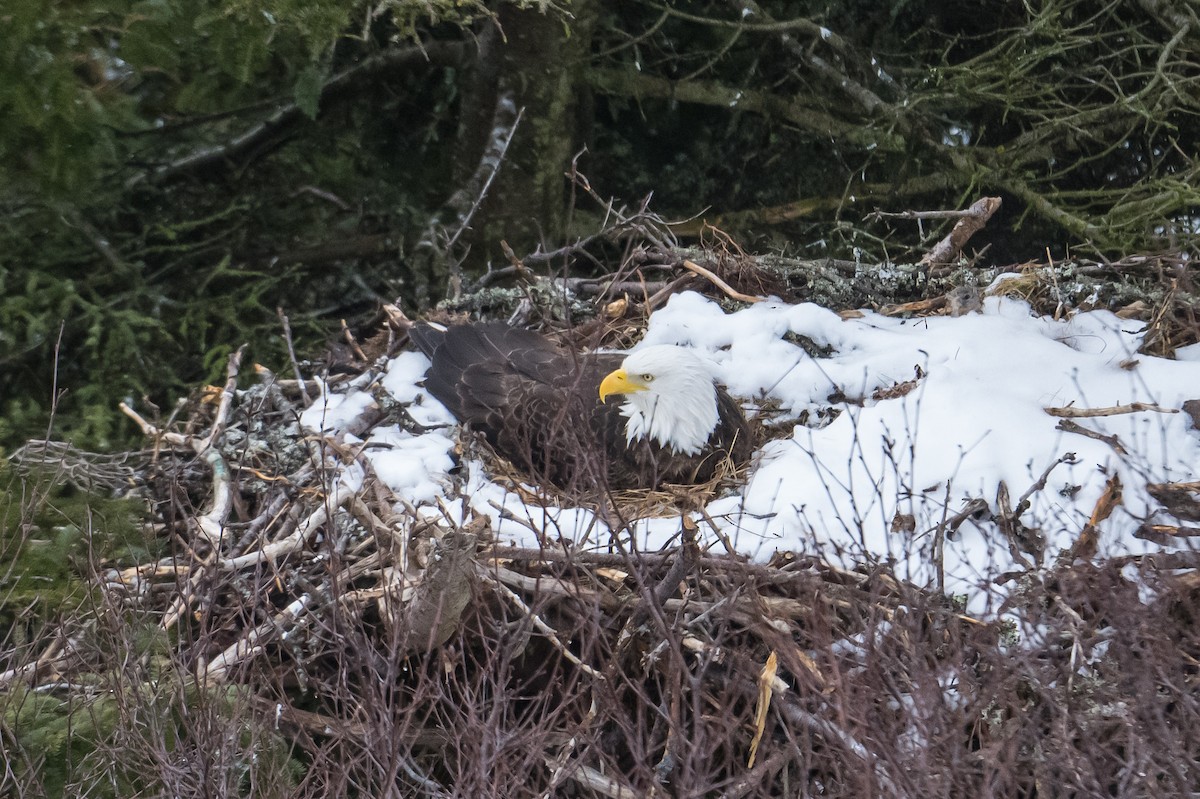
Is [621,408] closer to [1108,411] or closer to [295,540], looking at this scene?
Answer: [295,540]

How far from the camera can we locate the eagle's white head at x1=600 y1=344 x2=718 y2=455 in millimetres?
4805

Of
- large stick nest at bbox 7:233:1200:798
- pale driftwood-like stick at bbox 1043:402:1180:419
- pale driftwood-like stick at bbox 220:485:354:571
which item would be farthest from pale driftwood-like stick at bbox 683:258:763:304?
pale driftwood-like stick at bbox 220:485:354:571

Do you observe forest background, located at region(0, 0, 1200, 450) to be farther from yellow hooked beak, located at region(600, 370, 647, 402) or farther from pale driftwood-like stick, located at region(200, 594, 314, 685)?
pale driftwood-like stick, located at region(200, 594, 314, 685)

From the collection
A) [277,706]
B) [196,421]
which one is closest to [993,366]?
[277,706]

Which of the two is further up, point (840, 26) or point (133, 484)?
point (840, 26)

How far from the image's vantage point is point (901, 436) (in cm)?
445

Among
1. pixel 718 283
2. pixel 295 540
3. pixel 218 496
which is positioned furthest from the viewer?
pixel 718 283

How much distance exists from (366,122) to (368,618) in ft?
15.4

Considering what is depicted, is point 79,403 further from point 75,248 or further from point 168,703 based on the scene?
point 168,703

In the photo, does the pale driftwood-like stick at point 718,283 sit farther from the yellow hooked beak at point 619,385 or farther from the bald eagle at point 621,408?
the yellow hooked beak at point 619,385

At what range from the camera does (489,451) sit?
5000 mm

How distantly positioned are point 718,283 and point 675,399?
3.47 feet

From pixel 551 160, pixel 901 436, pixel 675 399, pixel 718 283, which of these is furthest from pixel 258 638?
pixel 551 160

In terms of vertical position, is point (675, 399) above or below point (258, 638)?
above
